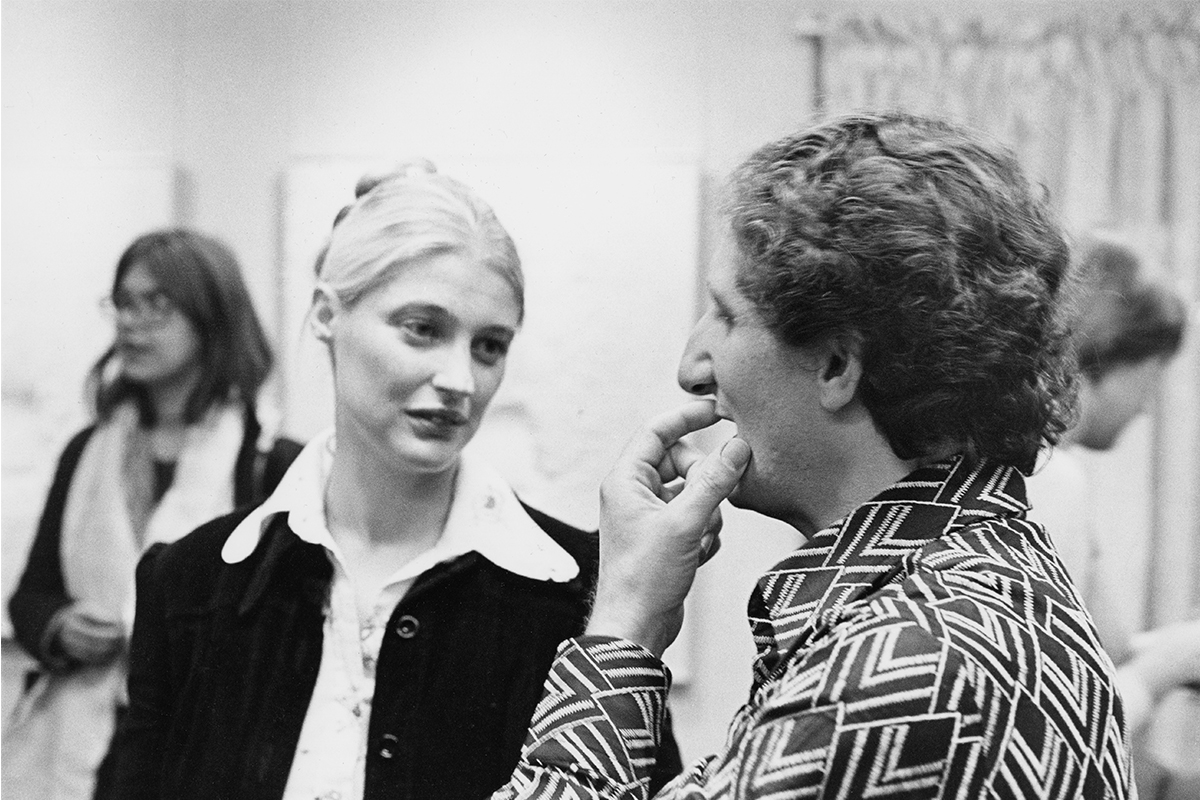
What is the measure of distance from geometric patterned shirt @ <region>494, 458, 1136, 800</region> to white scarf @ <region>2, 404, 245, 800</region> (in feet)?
1.97

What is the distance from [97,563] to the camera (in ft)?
4.32

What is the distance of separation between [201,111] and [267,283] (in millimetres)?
175

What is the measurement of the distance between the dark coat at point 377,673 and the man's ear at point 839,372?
35 cm

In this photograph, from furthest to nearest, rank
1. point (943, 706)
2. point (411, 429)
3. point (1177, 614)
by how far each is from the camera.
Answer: point (1177, 614) < point (411, 429) < point (943, 706)

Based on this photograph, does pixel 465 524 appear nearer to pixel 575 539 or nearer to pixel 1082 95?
pixel 575 539

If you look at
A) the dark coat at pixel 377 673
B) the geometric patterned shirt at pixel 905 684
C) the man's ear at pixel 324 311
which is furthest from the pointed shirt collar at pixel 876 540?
the man's ear at pixel 324 311

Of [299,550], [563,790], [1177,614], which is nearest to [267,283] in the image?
[299,550]

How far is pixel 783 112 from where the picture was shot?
3.99ft

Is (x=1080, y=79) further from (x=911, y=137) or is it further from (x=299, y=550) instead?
(x=299, y=550)

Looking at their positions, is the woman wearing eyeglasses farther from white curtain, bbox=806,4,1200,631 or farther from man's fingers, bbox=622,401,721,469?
white curtain, bbox=806,4,1200,631

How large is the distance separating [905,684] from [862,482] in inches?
7.7

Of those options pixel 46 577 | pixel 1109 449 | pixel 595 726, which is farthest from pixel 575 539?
pixel 1109 449

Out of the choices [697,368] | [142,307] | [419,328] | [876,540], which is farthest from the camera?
[142,307]

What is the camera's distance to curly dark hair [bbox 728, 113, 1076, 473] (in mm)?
817
